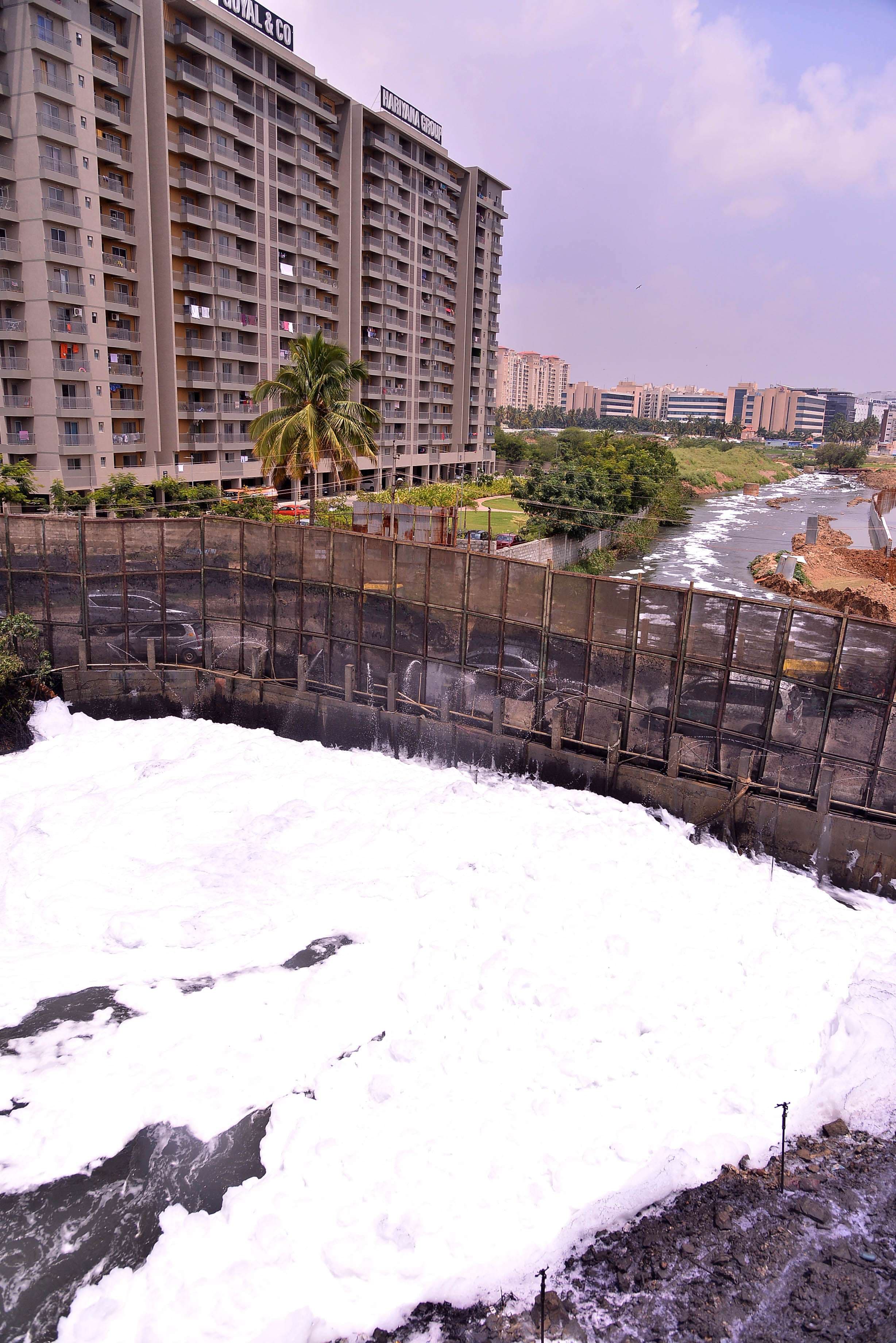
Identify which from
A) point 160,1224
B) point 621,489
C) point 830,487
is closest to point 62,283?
point 621,489

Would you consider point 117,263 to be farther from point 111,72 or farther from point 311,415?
point 311,415

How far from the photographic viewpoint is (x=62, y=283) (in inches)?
2064

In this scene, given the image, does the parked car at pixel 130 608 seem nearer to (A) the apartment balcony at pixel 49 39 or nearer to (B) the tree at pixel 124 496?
(B) the tree at pixel 124 496

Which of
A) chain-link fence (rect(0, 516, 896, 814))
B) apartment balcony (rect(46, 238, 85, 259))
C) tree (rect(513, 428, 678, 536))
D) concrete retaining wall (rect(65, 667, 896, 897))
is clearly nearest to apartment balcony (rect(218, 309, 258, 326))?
apartment balcony (rect(46, 238, 85, 259))

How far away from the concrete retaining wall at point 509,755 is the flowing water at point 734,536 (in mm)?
10274

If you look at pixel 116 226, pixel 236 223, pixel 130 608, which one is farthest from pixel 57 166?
pixel 130 608

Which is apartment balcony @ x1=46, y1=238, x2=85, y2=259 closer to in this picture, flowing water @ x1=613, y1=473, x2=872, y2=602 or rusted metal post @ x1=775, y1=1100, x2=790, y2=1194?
flowing water @ x1=613, y1=473, x2=872, y2=602

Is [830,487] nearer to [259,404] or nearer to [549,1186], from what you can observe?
[259,404]

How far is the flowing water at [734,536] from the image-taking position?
204ft

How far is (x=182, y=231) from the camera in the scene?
6241 cm

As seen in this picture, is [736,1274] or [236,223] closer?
[736,1274]

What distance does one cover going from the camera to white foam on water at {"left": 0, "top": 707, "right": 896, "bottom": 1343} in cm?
1099

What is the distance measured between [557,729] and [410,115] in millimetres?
86564

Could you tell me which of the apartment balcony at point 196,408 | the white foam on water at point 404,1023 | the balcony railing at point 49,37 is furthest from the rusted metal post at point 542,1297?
the balcony railing at point 49,37
